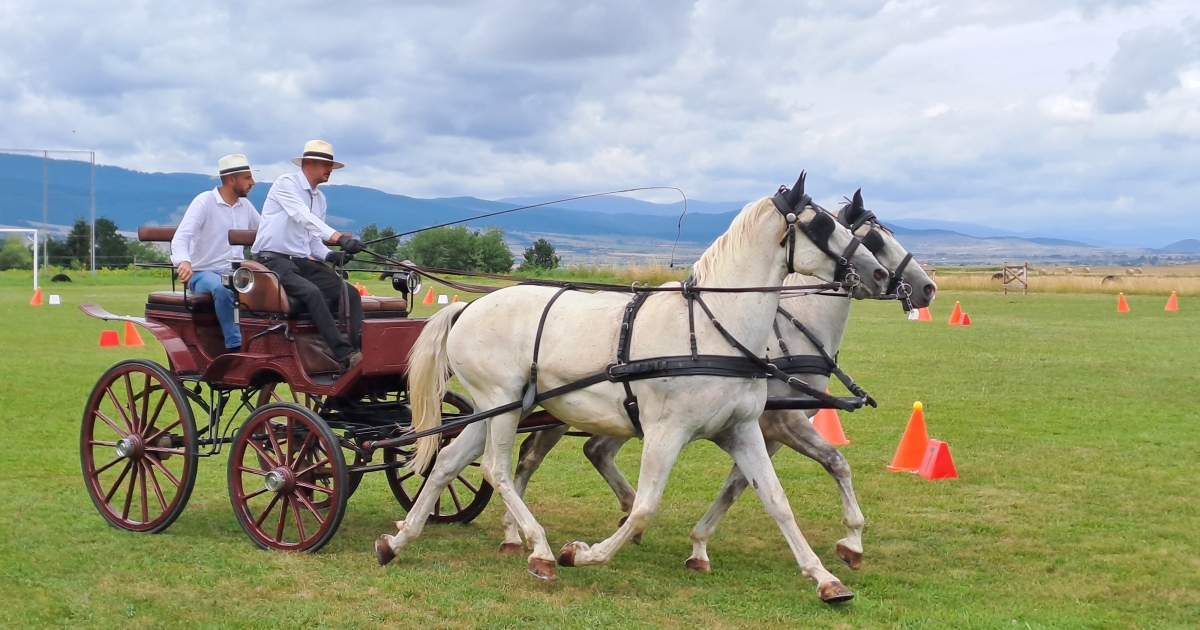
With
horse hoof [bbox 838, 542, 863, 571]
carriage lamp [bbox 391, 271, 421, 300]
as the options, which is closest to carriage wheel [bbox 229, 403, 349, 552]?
carriage lamp [bbox 391, 271, 421, 300]

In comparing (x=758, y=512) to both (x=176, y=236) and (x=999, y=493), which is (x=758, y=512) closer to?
(x=999, y=493)

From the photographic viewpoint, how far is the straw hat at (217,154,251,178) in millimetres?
8188

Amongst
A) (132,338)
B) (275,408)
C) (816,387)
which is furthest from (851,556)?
(132,338)

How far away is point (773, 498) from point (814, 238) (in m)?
1.42

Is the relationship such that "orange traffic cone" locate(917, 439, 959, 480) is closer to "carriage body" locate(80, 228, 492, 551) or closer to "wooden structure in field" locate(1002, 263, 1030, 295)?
"carriage body" locate(80, 228, 492, 551)

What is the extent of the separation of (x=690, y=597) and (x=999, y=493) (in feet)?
13.0

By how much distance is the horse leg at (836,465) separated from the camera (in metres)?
6.98

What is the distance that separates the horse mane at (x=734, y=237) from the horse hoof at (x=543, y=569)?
5.92 feet

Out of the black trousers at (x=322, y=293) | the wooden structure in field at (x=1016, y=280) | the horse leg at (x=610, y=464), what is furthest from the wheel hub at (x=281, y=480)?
the wooden structure in field at (x=1016, y=280)

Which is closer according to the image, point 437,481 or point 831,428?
point 437,481

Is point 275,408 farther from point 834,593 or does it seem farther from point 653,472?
point 834,593

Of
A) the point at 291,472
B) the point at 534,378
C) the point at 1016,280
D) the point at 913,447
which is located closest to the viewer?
the point at 534,378

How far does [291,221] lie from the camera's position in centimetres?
774

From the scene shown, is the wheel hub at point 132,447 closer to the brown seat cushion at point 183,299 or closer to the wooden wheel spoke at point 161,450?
the wooden wheel spoke at point 161,450
